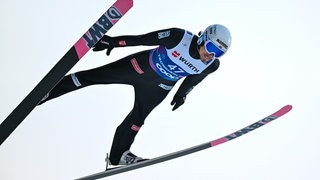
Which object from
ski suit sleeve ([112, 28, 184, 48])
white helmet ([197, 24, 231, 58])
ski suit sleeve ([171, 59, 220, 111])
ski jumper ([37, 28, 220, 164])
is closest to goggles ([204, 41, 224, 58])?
white helmet ([197, 24, 231, 58])

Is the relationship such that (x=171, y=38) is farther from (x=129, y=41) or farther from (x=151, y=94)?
(x=151, y=94)

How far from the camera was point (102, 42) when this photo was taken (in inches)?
148

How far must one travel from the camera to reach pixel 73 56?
279cm

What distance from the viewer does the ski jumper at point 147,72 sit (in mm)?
3883

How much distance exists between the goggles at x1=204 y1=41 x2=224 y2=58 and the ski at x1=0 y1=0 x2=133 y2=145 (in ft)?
3.77

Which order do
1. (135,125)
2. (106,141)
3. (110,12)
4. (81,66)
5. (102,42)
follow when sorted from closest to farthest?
1. (110,12)
2. (102,42)
3. (135,125)
4. (81,66)
5. (106,141)

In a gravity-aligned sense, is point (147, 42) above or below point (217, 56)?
above

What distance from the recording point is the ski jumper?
12.7 ft

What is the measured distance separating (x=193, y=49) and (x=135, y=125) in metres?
0.97

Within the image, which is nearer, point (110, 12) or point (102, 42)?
point (110, 12)

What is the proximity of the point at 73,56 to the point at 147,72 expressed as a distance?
1.41 metres

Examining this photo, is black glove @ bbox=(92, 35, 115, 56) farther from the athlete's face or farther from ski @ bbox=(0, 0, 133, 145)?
ski @ bbox=(0, 0, 133, 145)

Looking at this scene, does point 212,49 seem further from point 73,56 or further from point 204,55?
point 73,56

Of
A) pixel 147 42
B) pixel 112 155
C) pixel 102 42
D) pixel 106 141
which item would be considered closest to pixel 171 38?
pixel 147 42
